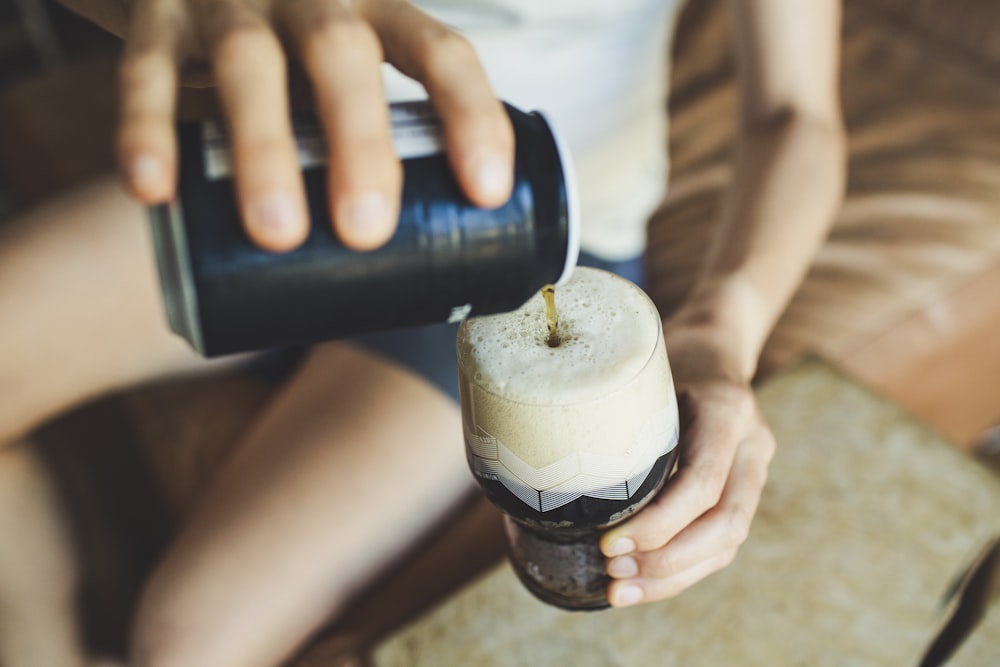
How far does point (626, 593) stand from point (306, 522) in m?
0.36

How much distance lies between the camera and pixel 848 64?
1.26 m

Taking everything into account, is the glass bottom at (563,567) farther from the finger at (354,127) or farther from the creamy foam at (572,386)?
the finger at (354,127)

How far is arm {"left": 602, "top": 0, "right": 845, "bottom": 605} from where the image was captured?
1.91ft

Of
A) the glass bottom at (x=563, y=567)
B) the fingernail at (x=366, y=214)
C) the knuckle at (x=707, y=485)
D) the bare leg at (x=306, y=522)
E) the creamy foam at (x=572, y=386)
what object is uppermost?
the fingernail at (x=366, y=214)

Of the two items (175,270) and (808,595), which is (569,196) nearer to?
(175,270)

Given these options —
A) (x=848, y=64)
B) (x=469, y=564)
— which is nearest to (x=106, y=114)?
(x=469, y=564)

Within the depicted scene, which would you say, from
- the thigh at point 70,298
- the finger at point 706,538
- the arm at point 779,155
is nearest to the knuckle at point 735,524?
the finger at point 706,538

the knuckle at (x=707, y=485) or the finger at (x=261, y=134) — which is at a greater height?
the finger at (x=261, y=134)

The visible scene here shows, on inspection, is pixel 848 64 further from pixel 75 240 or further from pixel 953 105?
pixel 75 240

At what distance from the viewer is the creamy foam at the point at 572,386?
1.66ft

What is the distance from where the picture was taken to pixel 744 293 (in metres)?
0.77

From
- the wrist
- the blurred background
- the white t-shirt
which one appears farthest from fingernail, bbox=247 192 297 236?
the blurred background

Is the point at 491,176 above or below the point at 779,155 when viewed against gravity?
above

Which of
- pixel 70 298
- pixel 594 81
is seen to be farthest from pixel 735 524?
pixel 70 298
